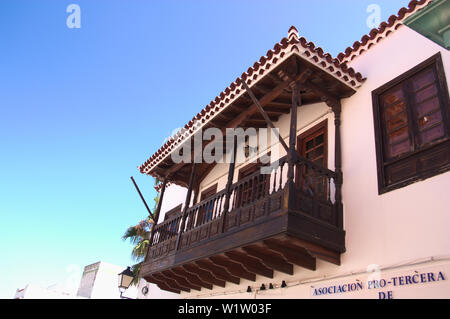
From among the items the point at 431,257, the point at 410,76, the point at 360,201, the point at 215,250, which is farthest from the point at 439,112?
the point at 215,250

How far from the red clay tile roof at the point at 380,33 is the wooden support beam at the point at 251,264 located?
370 centimetres

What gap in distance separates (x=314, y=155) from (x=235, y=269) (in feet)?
7.41

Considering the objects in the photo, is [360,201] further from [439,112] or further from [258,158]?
[258,158]

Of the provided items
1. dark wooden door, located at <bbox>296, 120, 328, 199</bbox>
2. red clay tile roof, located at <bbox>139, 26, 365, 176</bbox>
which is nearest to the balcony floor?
dark wooden door, located at <bbox>296, 120, 328, 199</bbox>

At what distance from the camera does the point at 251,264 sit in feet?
19.1

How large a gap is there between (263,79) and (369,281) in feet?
10.4

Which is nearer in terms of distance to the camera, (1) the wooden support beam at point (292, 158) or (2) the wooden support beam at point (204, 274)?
(1) the wooden support beam at point (292, 158)

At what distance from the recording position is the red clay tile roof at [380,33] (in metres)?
5.55

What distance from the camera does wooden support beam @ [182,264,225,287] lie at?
6625mm

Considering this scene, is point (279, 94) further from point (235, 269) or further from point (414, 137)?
point (235, 269)

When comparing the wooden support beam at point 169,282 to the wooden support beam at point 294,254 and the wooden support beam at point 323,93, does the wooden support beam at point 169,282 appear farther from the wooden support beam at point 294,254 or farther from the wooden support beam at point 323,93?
the wooden support beam at point 323,93

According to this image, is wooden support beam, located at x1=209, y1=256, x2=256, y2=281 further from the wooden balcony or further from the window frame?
the window frame

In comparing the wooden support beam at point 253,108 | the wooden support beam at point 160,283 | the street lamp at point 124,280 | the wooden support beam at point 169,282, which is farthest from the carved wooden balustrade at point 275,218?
the street lamp at point 124,280

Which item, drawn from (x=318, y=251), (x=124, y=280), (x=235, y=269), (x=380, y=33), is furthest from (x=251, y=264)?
(x=124, y=280)
